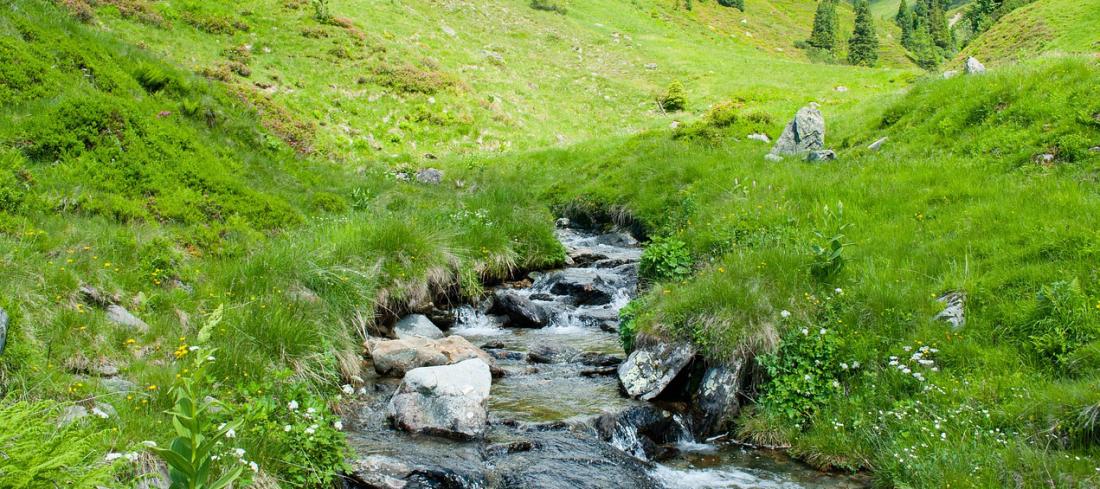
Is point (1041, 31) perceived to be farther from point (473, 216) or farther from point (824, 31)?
point (824, 31)

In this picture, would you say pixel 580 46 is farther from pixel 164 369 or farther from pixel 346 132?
pixel 164 369

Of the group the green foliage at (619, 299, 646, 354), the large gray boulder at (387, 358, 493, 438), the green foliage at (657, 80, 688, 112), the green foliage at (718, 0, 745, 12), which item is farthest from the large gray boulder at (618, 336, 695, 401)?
the green foliage at (718, 0, 745, 12)

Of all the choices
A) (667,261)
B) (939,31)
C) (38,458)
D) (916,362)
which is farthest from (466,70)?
(939,31)

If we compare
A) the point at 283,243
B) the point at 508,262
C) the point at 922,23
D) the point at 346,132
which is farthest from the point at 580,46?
the point at 922,23

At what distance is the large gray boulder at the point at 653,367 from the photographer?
8109 mm

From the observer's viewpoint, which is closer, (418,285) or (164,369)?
(164,369)

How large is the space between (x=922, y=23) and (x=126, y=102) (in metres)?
136

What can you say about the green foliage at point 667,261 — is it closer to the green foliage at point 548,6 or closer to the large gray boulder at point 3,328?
the large gray boulder at point 3,328

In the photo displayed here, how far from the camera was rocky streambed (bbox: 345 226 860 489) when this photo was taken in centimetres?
632

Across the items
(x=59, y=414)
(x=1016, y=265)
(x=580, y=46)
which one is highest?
(x=1016, y=265)

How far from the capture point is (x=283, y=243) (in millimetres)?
9945

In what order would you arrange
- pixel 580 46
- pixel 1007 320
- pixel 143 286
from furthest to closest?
pixel 580 46, pixel 143 286, pixel 1007 320

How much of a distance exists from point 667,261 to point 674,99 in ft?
105

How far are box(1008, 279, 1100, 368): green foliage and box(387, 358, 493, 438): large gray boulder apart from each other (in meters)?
5.88
